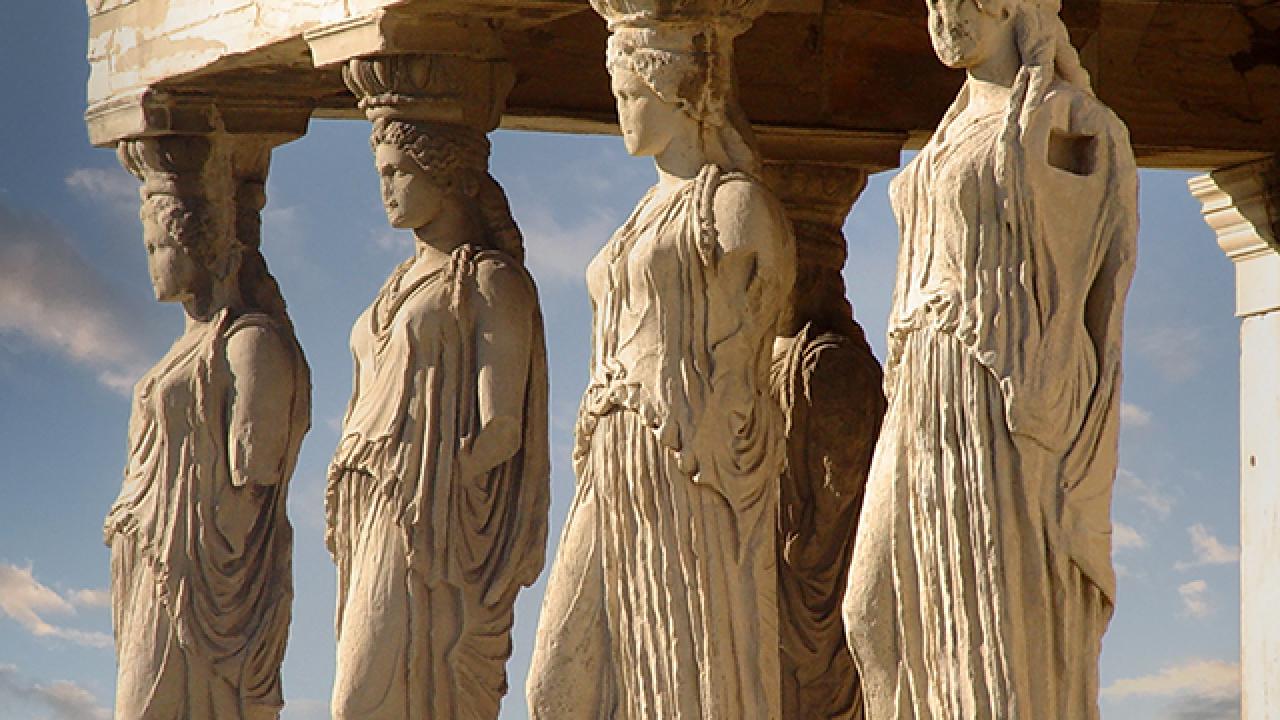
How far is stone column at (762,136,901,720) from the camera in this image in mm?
13625

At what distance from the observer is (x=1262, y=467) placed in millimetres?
15719

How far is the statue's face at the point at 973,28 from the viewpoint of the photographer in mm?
9719

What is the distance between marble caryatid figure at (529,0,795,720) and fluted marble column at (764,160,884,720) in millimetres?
2524

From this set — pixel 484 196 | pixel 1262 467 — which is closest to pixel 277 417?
pixel 484 196

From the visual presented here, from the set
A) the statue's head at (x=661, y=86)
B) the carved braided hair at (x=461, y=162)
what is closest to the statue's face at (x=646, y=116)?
the statue's head at (x=661, y=86)

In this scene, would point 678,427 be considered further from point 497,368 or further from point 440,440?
point 440,440

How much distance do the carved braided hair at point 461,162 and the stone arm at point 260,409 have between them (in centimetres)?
154

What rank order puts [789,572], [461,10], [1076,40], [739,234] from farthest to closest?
[1076,40] → [789,572] → [461,10] → [739,234]

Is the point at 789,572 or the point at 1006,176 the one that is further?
the point at 789,572

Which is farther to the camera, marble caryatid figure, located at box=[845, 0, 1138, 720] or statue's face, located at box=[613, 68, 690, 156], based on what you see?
statue's face, located at box=[613, 68, 690, 156]

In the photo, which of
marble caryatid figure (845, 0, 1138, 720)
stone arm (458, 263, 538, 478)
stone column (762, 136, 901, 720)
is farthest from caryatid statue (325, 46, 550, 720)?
marble caryatid figure (845, 0, 1138, 720)

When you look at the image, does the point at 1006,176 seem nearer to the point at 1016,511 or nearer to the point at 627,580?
the point at 1016,511

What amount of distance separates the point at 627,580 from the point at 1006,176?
7.57ft

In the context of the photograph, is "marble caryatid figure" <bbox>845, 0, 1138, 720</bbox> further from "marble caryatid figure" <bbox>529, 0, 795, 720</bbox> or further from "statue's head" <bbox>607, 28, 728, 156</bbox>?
"statue's head" <bbox>607, 28, 728, 156</bbox>
